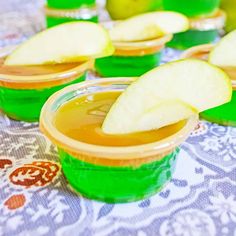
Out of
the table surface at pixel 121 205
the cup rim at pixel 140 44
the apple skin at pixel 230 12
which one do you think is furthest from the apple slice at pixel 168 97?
the apple skin at pixel 230 12

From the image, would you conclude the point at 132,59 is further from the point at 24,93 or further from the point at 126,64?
the point at 24,93

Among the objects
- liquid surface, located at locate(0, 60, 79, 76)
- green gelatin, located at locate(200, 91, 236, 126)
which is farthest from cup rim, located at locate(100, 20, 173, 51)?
green gelatin, located at locate(200, 91, 236, 126)

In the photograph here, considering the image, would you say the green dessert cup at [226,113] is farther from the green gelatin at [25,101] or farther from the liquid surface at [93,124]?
the green gelatin at [25,101]

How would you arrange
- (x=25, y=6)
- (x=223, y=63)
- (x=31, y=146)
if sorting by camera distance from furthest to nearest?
(x=25, y=6)
(x=223, y=63)
(x=31, y=146)

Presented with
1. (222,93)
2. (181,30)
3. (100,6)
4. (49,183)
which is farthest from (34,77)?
(100,6)

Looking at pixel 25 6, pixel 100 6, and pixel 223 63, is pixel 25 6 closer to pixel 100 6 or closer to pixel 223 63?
pixel 100 6

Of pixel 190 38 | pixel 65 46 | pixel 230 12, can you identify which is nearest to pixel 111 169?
pixel 65 46
